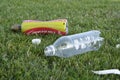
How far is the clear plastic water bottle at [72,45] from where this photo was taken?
3262 millimetres

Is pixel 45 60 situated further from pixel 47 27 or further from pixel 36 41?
pixel 47 27

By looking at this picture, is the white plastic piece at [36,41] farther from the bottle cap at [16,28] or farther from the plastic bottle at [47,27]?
→ the bottle cap at [16,28]

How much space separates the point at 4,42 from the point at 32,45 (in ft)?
1.22

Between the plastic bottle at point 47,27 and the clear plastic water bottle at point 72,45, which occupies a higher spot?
the plastic bottle at point 47,27

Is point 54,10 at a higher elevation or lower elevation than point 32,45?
higher

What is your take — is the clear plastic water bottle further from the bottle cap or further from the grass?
the bottle cap

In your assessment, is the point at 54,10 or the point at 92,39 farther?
the point at 54,10

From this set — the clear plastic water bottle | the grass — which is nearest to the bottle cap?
the grass

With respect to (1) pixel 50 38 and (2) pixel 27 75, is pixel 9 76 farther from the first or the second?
(1) pixel 50 38

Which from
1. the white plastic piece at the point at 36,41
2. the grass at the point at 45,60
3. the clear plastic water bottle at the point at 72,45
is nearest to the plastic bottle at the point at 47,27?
the grass at the point at 45,60

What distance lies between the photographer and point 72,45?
3.43 metres

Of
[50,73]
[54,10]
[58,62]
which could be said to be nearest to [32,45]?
[58,62]

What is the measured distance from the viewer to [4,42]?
12.4 feet

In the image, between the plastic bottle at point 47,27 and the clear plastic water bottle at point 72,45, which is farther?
the plastic bottle at point 47,27
